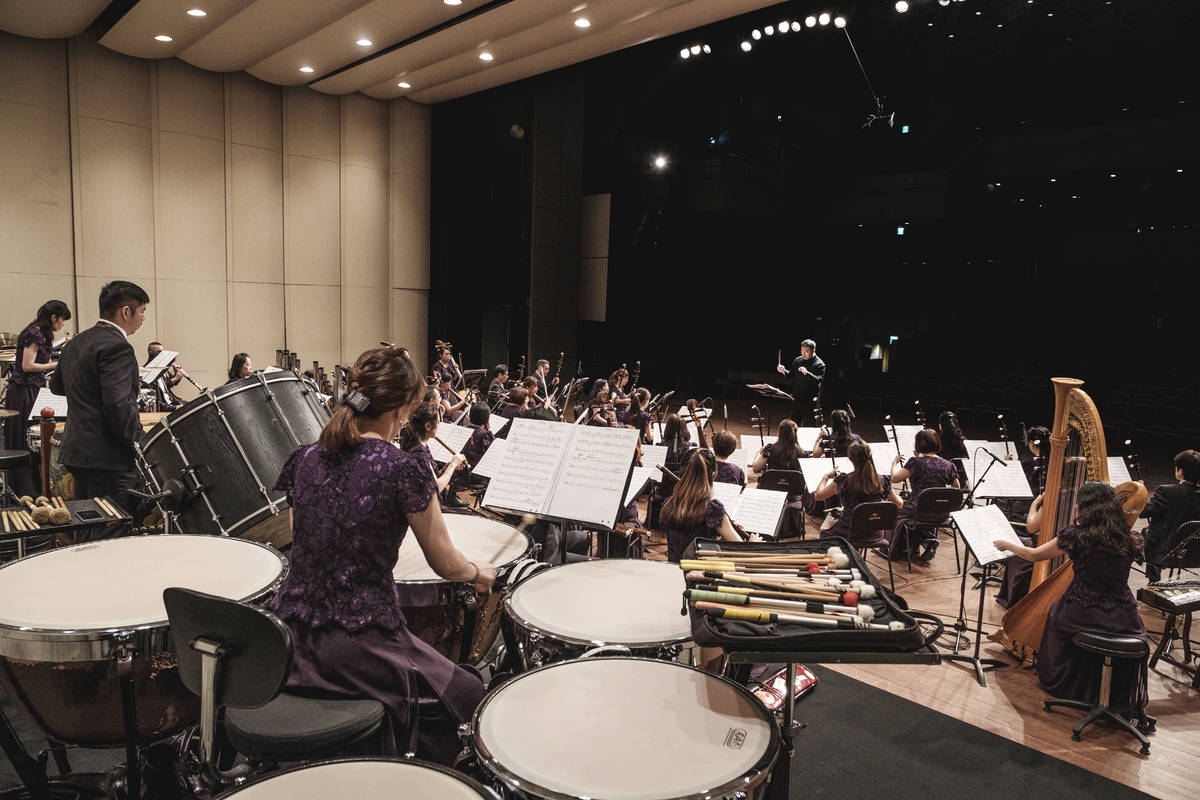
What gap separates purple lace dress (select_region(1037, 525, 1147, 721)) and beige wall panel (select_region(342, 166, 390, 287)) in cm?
1206

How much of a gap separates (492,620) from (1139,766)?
3.05m

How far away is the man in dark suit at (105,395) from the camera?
139 inches

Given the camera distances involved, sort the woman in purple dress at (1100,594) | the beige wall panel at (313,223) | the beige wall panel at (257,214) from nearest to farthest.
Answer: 1. the woman in purple dress at (1100,594)
2. the beige wall panel at (257,214)
3. the beige wall panel at (313,223)

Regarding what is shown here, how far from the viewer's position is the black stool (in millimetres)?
3564

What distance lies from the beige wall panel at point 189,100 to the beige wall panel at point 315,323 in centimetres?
271

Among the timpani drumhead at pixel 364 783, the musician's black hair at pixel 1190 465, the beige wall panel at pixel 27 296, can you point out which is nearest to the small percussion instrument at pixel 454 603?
the timpani drumhead at pixel 364 783

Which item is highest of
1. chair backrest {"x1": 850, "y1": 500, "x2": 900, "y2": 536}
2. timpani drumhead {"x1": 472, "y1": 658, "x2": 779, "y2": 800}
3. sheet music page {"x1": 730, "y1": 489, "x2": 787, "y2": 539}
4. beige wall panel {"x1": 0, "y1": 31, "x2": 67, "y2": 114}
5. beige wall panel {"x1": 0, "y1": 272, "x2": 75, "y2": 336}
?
beige wall panel {"x1": 0, "y1": 31, "x2": 67, "y2": 114}

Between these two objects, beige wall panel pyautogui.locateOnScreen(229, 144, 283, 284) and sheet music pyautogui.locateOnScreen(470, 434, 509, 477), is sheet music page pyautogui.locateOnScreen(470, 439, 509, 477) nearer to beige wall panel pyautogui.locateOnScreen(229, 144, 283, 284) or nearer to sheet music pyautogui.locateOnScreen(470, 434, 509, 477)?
sheet music pyautogui.locateOnScreen(470, 434, 509, 477)

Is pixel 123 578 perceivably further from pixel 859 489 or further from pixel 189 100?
pixel 189 100

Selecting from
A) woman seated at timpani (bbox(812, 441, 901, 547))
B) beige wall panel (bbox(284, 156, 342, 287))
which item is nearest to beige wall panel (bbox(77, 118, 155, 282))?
beige wall panel (bbox(284, 156, 342, 287))

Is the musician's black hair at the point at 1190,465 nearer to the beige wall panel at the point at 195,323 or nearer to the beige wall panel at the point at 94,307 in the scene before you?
A: the beige wall panel at the point at 94,307

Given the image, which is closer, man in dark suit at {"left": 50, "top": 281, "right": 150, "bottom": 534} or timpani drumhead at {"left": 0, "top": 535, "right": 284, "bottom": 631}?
timpani drumhead at {"left": 0, "top": 535, "right": 284, "bottom": 631}

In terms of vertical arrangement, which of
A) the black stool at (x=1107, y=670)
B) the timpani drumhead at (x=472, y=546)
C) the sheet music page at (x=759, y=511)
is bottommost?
the black stool at (x=1107, y=670)

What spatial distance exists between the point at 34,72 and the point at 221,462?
9.53 m
